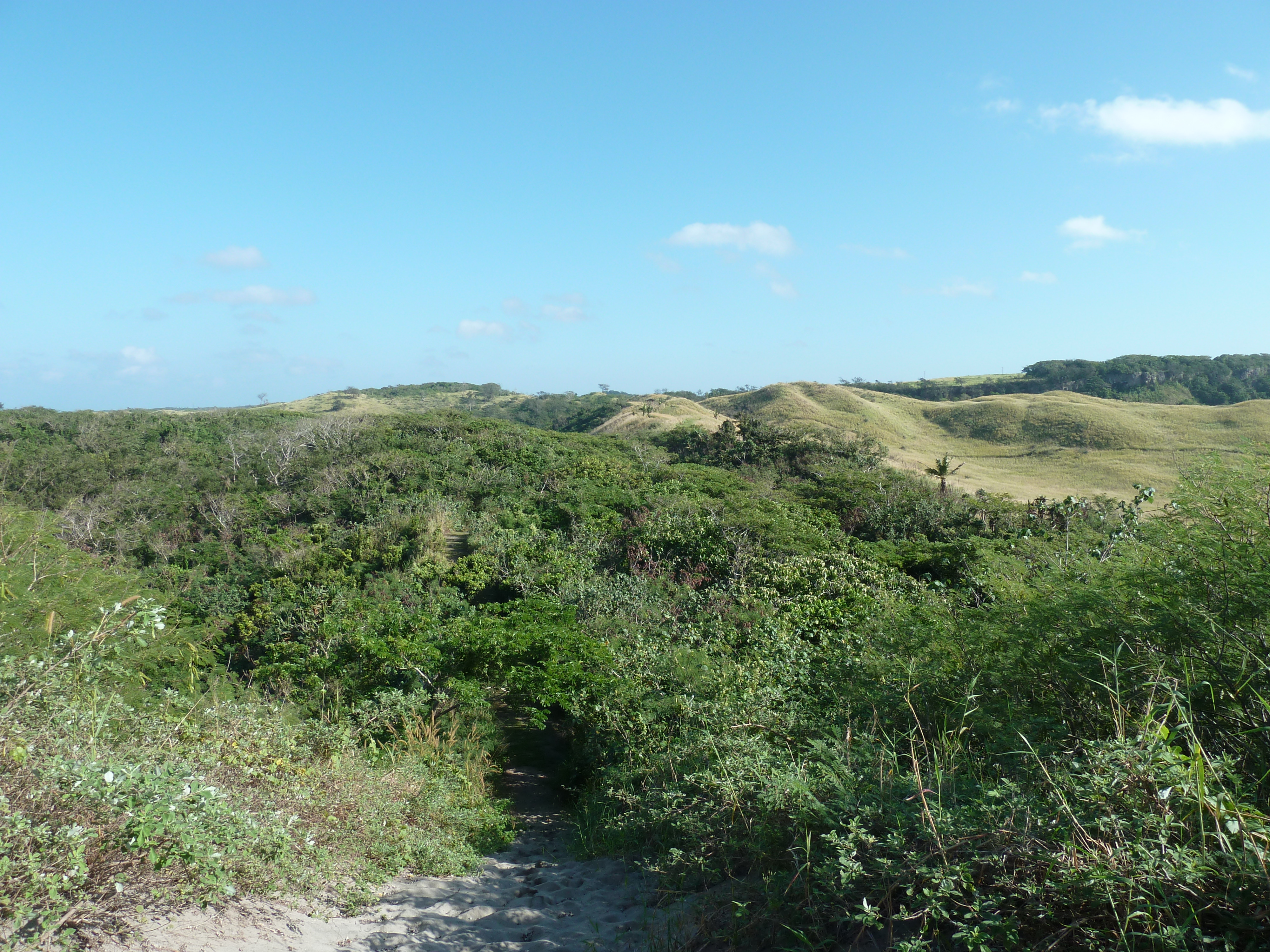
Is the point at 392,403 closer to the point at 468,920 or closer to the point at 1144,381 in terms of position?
the point at 468,920

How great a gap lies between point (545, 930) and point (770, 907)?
5.08 feet

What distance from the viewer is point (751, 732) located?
4945mm

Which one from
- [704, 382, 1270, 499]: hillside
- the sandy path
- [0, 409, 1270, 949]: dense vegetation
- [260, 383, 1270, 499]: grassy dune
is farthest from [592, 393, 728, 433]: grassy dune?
the sandy path

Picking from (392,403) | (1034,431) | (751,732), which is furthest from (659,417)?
(751,732)

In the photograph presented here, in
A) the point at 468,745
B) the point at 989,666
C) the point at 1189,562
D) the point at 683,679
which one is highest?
the point at 1189,562

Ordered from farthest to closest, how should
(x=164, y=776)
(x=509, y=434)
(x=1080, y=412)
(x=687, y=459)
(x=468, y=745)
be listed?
(x=1080, y=412)
(x=687, y=459)
(x=509, y=434)
(x=468, y=745)
(x=164, y=776)

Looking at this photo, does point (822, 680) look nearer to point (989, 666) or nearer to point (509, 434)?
point (989, 666)

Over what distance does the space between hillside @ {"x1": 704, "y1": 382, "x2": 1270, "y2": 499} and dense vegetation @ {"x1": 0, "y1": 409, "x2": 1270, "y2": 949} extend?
31.8 meters

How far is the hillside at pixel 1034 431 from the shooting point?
42500 millimetres

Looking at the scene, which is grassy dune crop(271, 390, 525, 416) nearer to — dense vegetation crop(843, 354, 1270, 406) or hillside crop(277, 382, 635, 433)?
hillside crop(277, 382, 635, 433)

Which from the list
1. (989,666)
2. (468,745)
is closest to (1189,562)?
(989,666)

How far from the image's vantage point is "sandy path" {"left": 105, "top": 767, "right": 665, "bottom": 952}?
320cm

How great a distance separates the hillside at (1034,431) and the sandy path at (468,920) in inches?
1365

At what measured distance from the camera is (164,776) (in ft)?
9.53
